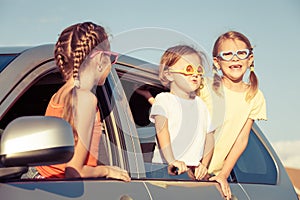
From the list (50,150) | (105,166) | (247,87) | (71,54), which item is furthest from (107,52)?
(247,87)

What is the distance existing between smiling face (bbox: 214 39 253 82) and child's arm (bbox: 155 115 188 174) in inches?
24.6

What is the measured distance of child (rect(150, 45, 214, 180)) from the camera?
4.42 meters

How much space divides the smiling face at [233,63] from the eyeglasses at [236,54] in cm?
1

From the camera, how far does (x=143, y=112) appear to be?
4867 millimetres

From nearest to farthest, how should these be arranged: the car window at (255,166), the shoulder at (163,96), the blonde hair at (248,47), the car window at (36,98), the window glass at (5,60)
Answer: the window glass at (5,60) < the car window at (36,98) < the shoulder at (163,96) < the blonde hair at (248,47) < the car window at (255,166)

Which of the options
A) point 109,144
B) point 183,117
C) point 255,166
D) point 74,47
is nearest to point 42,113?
point 109,144

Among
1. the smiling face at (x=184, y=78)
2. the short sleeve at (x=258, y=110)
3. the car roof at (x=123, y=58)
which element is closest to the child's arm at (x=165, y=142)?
the smiling face at (x=184, y=78)

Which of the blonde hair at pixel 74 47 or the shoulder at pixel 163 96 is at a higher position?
the shoulder at pixel 163 96

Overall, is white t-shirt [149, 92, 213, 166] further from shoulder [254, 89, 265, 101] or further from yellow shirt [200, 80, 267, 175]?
shoulder [254, 89, 265, 101]

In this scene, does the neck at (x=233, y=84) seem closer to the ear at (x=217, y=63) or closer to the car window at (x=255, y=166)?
the ear at (x=217, y=63)

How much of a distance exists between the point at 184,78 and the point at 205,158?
468mm

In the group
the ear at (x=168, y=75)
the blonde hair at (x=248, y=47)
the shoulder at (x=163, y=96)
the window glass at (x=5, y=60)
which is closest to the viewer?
the window glass at (x=5, y=60)

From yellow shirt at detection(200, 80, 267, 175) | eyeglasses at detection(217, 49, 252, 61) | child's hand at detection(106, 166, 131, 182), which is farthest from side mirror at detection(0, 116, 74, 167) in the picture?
eyeglasses at detection(217, 49, 252, 61)

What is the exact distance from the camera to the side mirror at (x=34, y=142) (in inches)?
118
